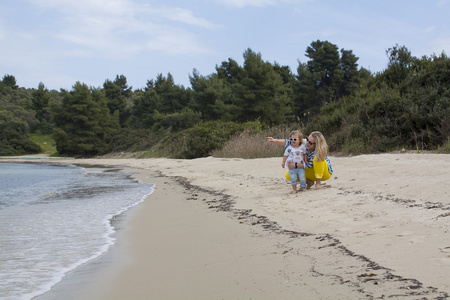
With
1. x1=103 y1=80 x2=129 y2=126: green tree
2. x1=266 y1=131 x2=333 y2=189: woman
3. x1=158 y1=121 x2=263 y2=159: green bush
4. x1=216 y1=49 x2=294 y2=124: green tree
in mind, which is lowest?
x1=266 y1=131 x2=333 y2=189: woman

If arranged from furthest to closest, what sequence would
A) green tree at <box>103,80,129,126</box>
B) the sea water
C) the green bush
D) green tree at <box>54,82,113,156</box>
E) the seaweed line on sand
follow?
green tree at <box>103,80,129,126</box> < green tree at <box>54,82,113,156</box> < the green bush < the sea water < the seaweed line on sand

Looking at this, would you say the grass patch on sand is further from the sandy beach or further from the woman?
the sandy beach

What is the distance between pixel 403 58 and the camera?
17.0 m

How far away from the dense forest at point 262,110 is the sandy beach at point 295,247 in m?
5.50

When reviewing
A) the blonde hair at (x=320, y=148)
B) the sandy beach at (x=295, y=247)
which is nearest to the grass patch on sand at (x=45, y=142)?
the blonde hair at (x=320, y=148)

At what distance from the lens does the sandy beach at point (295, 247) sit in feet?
8.40

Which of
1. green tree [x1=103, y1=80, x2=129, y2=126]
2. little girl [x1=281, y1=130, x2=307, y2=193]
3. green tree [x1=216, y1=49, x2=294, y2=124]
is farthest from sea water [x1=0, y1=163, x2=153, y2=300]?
green tree [x1=103, y1=80, x2=129, y2=126]

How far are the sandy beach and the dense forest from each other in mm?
5495

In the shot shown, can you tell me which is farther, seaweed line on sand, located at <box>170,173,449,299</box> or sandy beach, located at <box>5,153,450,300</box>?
sandy beach, located at <box>5,153,450,300</box>

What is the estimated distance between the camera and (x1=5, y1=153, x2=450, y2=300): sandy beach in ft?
8.40

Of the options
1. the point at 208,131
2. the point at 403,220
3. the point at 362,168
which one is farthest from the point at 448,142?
the point at 208,131

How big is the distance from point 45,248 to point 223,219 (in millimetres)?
2230

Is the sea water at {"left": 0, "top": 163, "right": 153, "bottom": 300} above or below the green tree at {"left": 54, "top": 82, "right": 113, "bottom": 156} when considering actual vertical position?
below

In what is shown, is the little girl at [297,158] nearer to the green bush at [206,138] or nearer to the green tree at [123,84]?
the green bush at [206,138]
